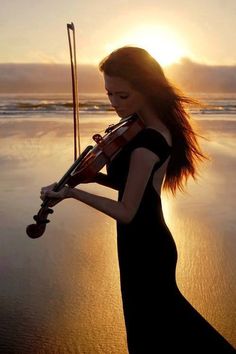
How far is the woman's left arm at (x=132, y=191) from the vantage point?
202cm

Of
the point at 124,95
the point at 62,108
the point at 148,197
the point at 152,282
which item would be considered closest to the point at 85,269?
the point at 152,282

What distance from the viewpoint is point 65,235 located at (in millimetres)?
4930

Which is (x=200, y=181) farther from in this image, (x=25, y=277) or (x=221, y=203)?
(x=25, y=277)

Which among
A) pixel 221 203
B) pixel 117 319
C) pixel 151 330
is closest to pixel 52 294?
pixel 117 319

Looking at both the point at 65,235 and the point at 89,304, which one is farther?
the point at 65,235

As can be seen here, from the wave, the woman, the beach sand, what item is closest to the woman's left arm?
the woman

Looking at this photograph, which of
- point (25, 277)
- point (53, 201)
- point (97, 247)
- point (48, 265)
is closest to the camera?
point (53, 201)

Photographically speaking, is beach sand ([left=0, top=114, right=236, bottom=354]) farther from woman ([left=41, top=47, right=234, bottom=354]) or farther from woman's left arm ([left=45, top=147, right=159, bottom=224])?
woman's left arm ([left=45, top=147, right=159, bottom=224])

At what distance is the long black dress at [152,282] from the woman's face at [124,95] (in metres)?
0.12

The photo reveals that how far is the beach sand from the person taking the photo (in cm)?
317

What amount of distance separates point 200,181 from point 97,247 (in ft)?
10.2

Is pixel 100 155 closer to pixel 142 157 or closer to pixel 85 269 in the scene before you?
pixel 142 157

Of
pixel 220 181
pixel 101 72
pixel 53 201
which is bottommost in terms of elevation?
pixel 220 181

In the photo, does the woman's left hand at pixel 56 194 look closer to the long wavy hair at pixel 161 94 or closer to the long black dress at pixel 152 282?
the long black dress at pixel 152 282
